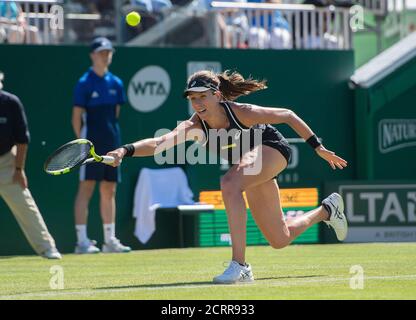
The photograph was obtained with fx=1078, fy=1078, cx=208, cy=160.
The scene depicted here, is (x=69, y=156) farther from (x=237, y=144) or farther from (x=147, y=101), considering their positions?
(x=147, y=101)

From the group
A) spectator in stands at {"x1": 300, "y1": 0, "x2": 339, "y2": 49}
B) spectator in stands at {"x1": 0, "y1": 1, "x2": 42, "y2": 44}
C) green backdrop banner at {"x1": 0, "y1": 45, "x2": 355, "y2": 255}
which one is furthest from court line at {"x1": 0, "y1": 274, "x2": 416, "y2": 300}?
spectator in stands at {"x1": 300, "y1": 0, "x2": 339, "y2": 49}

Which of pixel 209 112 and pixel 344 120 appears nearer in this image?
pixel 209 112

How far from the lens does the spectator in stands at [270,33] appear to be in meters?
15.9

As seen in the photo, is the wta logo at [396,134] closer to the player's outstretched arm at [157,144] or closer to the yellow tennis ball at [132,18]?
the yellow tennis ball at [132,18]

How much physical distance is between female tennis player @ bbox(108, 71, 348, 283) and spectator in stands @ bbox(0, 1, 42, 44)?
5.66 metres

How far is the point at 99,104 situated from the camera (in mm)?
13188

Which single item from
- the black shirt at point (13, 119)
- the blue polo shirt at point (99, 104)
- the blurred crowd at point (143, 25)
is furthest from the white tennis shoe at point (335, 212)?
the blurred crowd at point (143, 25)

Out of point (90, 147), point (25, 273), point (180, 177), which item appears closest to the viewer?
point (90, 147)

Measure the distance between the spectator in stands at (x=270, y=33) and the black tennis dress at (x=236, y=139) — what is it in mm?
6887

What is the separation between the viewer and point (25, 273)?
10.0 m

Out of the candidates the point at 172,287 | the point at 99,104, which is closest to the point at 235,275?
the point at 172,287

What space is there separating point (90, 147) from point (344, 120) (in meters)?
8.53
